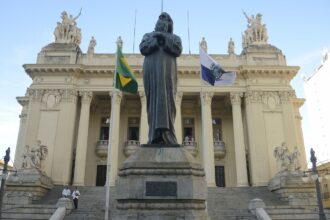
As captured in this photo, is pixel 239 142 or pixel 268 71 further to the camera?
pixel 268 71

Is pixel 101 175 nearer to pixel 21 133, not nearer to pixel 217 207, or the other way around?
pixel 21 133

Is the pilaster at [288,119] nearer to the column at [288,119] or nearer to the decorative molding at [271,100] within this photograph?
the column at [288,119]

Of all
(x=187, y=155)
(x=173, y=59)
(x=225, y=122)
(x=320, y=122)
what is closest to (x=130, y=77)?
(x=173, y=59)

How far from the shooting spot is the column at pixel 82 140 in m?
27.9

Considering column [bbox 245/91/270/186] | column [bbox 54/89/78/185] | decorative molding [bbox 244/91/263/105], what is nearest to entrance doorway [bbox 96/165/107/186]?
column [bbox 54/89/78/185]

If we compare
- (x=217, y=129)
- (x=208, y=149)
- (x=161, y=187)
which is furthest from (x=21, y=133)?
(x=161, y=187)

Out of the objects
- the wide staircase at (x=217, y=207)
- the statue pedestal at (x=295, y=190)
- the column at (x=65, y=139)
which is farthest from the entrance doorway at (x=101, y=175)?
the statue pedestal at (x=295, y=190)

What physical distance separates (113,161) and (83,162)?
2.72 m

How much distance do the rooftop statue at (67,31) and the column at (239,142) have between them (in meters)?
17.5

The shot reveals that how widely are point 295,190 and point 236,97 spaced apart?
1085 cm

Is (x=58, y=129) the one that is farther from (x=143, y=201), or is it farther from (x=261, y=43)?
(x=143, y=201)

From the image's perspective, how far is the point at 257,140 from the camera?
29.3m

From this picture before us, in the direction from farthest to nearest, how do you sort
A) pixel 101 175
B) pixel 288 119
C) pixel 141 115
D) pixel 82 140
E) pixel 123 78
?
pixel 101 175
pixel 141 115
pixel 288 119
pixel 82 140
pixel 123 78

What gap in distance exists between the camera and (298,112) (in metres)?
39.2
